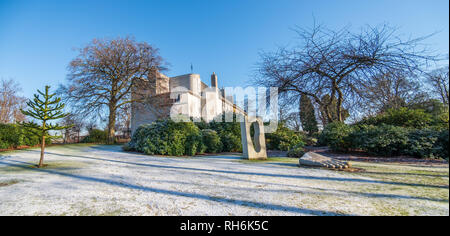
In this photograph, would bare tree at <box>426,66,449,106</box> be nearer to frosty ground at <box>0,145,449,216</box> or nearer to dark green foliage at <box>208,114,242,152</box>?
frosty ground at <box>0,145,449,216</box>

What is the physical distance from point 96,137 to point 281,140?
15.6 m

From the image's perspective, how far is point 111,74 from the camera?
1523cm

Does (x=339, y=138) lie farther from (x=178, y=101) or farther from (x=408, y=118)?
(x=178, y=101)

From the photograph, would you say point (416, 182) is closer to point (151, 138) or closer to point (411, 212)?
point (411, 212)

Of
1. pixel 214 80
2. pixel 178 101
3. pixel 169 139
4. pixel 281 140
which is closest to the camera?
pixel 169 139

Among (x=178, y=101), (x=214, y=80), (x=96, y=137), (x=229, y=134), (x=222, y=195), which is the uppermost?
(x=214, y=80)

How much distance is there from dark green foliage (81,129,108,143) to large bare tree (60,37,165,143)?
58.3 inches

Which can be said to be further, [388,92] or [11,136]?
[11,136]

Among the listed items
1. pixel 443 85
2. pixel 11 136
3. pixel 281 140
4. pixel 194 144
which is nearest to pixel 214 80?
pixel 281 140

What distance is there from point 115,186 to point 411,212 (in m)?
3.91

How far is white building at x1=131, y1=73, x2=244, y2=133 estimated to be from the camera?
53.8ft

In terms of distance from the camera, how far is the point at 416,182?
3.04 meters

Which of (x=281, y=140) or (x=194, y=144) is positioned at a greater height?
(x=281, y=140)
